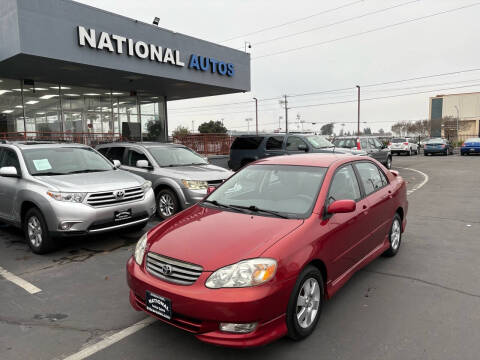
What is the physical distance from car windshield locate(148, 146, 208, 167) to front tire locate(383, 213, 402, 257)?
15.9 ft

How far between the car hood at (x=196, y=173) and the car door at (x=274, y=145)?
15.4 feet

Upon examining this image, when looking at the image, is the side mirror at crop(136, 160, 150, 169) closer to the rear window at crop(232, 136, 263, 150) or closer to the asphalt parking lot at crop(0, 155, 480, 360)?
the asphalt parking lot at crop(0, 155, 480, 360)

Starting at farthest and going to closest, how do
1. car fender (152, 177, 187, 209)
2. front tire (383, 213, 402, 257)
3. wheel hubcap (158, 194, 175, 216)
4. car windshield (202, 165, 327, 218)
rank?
1. wheel hubcap (158, 194, 175, 216)
2. car fender (152, 177, 187, 209)
3. front tire (383, 213, 402, 257)
4. car windshield (202, 165, 327, 218)

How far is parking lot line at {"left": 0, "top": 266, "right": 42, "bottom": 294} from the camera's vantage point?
4.27 meters

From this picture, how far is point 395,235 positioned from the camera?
17.1ft

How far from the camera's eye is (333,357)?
2887mm

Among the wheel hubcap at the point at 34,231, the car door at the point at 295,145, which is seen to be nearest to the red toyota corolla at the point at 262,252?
the wheel hubcap at the point at 34,231

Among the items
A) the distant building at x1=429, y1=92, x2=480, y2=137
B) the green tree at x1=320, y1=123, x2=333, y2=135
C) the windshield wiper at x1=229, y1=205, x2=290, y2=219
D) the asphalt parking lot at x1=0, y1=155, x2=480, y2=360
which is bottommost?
the asphalt parking lot at x1=0, y1=155, x2=480, y2=360

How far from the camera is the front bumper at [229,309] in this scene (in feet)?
8.71

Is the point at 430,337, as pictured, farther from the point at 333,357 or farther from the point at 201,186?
the point at 201,186

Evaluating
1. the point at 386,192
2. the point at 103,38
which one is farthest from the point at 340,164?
the point at 103,38

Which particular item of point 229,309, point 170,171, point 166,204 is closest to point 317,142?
point 170,171

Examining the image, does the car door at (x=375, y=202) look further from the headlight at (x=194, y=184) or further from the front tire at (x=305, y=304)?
the headlight at (x=194, y=184)

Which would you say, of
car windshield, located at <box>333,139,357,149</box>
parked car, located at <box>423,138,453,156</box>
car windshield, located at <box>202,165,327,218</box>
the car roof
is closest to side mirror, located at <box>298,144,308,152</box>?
car windshield, located at <box>333,139,357,149</box>
